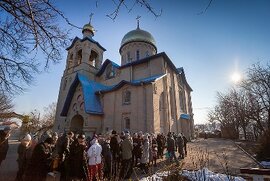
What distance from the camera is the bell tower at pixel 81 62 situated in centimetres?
2507

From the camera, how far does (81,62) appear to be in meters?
25.4

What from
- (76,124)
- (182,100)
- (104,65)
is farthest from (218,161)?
(104,65)

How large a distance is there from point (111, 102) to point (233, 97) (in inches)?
911

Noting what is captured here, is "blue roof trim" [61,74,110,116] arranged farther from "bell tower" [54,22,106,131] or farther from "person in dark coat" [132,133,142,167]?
"person in dark coat" [132,133,142,167]

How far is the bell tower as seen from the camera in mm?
25070

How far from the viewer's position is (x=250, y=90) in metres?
23.3

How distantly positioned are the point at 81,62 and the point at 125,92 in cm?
1012

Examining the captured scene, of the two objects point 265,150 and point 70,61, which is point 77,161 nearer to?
point 265,150

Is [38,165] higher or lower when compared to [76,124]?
lower

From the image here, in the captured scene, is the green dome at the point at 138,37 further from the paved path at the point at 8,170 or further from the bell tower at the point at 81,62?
the paved path at the point at 8,170

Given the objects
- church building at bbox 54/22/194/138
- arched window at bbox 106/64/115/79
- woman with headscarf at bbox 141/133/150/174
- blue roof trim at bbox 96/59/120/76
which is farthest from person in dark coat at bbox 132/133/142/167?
blue roof trim at bbox 96/59/120/76

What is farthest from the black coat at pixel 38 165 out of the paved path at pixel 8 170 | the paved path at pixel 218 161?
the paved path at pixel 218 161

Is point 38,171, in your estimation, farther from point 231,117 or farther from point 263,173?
point 231,117

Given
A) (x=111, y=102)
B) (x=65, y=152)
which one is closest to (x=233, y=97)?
(x=111, y=102)
